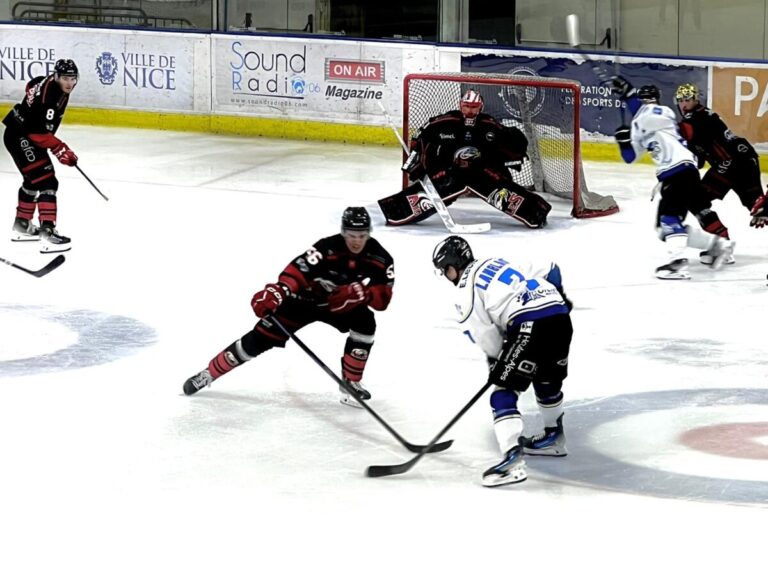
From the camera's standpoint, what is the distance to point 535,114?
10.3m

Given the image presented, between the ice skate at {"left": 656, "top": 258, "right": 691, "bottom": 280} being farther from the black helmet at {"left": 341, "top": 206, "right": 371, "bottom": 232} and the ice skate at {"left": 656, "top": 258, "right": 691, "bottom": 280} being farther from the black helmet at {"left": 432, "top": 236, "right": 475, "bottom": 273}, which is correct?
the black helmet at {"left": 432, "top": 236, "right": 475, "bottom": 273}

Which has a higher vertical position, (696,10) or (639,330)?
(696,10)

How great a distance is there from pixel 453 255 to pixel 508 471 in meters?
0.69

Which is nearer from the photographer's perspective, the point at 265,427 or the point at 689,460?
the point at 689,460

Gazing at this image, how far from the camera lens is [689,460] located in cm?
489

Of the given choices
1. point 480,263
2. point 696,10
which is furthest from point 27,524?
point 696,10

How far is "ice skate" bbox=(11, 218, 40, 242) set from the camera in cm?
872

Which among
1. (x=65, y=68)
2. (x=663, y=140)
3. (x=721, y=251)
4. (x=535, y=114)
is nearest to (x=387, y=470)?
(x=663, y=140)

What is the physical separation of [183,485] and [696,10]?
9157mm

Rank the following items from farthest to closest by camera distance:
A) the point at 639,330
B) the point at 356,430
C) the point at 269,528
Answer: the point at 639,330 < the point at 356,430 < the point at 269,528

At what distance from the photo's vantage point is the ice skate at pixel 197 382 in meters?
5.62

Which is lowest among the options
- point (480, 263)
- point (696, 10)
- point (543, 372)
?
point (543, 372)

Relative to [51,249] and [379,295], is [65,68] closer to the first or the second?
[51,249]

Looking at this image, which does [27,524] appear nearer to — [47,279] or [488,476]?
[488,476]
